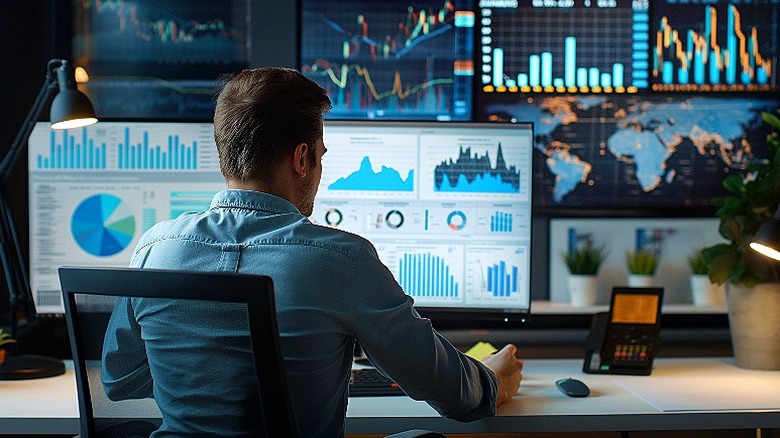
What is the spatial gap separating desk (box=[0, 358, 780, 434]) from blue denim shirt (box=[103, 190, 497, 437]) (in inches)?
9.8

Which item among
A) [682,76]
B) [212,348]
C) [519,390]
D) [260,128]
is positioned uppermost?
[682,76]

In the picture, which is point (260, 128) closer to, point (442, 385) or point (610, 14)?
point (442, 385)

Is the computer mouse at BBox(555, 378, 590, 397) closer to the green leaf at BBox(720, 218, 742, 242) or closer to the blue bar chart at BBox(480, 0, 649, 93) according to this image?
the green leaf at BBox(720, 218, 742, 242)

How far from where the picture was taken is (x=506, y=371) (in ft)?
6.51

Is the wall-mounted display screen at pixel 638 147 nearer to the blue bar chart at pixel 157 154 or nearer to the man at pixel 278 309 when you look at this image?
the blue bar chart at pixel 157 154

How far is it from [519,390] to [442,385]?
0.57 meters

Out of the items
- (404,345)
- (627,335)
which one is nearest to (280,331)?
(404,345)

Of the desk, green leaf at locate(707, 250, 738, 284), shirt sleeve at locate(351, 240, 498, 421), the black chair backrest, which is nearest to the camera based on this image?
the black chair backrest

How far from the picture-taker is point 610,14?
9.45 feet

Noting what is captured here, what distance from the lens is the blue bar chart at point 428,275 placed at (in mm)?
2340

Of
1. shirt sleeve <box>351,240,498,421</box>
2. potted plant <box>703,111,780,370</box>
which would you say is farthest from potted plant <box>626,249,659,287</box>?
shirt sleeve <box>351,240,498,421</box>

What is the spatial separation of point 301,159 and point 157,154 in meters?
0.89

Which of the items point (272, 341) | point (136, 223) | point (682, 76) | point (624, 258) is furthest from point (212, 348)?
point (682, 76)

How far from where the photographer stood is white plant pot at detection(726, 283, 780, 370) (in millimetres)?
2402
